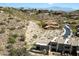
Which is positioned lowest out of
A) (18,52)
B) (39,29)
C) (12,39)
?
(18,52)

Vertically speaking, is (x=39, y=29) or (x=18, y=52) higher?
(x=39, y=29)

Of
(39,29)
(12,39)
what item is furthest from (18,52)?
(39,29)

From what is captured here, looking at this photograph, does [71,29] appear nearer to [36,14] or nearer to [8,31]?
[36,14]

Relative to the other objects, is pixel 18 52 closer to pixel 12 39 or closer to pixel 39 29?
pixel 12 39

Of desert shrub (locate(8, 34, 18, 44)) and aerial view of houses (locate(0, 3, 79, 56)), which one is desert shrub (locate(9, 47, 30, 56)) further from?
desert shrub (locate(8, 34, 18, 44))

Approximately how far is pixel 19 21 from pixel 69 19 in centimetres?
69

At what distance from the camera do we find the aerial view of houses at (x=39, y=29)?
4590 mm

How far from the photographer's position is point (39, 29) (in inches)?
183

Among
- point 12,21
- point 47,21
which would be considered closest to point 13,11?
point 12,21

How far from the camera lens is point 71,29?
15.1 ft

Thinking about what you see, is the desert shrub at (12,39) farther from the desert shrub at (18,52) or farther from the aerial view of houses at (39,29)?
the desert shrub at (18,52)

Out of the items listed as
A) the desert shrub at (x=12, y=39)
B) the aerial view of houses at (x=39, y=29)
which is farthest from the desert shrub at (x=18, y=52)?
the desert shrub at (x=12, y=39)

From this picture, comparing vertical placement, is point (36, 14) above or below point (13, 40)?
above

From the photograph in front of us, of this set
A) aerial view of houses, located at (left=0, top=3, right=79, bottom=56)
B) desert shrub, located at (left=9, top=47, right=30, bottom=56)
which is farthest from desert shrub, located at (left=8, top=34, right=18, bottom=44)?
desert shrub, located at (left=9, top=47, right=30, bottom=56)
